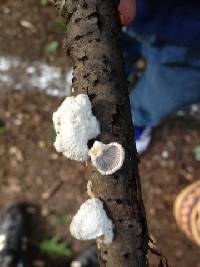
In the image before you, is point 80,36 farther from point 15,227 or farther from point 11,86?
point 11,86

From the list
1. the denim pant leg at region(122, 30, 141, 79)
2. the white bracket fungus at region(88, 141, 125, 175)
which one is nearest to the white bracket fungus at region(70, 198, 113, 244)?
the white bracket fungus at region(88, 141, 125, 175)

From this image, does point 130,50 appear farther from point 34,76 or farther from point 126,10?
point 126,10

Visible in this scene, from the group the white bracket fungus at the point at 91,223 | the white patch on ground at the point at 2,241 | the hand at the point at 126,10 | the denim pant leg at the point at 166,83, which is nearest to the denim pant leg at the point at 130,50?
the denim pant leg at the point at 166,83

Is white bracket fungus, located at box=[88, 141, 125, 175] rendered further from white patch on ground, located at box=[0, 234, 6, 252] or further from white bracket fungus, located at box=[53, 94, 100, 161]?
white patch on ground, located at box=[0, 234, 6, 252]

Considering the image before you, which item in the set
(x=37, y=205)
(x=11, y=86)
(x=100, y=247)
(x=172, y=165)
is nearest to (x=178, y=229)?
(x=172, y=165)

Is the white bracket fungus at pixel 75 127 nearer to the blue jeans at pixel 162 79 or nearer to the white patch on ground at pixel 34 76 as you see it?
the blue jeans at pixel 162 79
